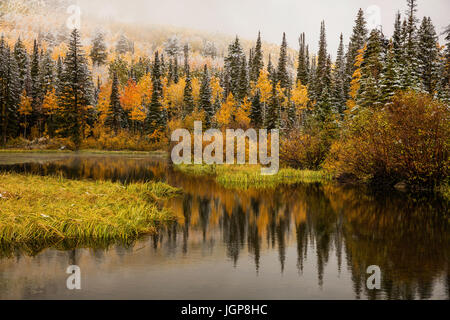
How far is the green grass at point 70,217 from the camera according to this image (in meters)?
10.9

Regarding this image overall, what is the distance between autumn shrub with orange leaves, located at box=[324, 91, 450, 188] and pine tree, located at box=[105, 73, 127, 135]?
49000 millimetres

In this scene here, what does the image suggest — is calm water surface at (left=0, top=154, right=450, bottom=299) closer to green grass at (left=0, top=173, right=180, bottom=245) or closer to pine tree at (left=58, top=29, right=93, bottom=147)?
green grass at (left=0, top=173, right=180, bottom=245)

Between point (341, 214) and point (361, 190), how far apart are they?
29.3 feet

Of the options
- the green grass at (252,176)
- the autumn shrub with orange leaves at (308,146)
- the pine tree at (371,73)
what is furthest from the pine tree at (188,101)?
the autumn shrub with orange leaves at (308,146)

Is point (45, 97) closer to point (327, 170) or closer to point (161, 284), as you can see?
point (327, 170)

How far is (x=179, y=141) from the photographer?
4656 centimetres

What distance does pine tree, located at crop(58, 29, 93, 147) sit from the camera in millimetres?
61094

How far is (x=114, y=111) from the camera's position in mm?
68062

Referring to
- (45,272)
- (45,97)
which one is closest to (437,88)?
(45,272)

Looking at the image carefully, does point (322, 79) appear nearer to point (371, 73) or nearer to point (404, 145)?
point (371, 73)

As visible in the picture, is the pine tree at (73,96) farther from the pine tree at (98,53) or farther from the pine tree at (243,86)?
the pine tree at (98,53)

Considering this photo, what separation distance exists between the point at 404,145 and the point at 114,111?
2111 inches

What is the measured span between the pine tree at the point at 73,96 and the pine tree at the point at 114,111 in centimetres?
508

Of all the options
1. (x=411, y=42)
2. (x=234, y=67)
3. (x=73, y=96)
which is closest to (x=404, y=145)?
(x=411, y=42)
